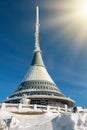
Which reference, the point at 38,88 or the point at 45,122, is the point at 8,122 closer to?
the point at 45,122

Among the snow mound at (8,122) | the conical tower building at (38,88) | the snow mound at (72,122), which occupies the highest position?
the conical tower building at (38,88)

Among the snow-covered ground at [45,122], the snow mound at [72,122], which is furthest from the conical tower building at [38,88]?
the snow mound at [72,122]

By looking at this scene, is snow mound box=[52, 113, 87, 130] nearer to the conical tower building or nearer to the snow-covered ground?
the snow-covered ground

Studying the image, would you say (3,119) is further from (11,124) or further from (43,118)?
(43,118)

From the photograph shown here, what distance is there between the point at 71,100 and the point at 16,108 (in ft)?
121

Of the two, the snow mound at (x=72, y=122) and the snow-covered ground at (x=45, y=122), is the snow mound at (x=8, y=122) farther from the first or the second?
the snow mound at (x=72, y=122)

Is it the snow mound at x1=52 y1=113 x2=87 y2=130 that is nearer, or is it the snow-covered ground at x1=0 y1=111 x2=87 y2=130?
the snow mound at x1=52 y1=113 x2=87 y2=130

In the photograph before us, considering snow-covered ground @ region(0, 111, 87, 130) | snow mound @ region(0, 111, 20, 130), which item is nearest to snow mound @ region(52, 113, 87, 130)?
snow-covered ground @ region(0, 111, 87, 130)

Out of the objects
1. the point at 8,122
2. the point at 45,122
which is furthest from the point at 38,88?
the point at 45,122

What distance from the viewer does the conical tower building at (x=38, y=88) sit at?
7388cm

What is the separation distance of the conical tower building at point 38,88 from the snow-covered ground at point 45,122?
36.3m

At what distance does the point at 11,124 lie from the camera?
32.0 m

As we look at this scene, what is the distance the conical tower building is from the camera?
242 ft

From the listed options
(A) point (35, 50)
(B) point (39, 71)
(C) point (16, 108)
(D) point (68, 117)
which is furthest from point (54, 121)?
(A) point (35, 50)
